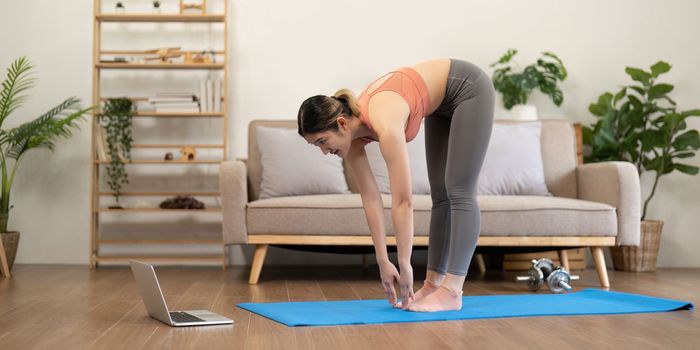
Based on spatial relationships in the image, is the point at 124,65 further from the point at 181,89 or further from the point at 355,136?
the point at 355,136

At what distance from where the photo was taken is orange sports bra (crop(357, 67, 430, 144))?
8.04ft

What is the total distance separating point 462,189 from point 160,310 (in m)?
1.05

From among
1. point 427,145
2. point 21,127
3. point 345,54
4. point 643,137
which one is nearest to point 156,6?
point 21,127

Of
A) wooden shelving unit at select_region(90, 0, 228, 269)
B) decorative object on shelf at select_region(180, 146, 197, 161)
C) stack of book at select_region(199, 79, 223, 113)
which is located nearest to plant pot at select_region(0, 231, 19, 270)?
wooden shelving unit at select_region(90, 0, 228, 269)

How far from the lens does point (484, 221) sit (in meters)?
3.65

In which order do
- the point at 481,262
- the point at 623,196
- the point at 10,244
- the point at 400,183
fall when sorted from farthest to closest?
1. the point at 481,262
2. the point at 10,244
3. the point at 623,196
4. the point at 400,183

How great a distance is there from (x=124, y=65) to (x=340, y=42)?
53.2 inches

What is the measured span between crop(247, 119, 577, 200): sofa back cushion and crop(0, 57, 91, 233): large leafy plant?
1.02 m

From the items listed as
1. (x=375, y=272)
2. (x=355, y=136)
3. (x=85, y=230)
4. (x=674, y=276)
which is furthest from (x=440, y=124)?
(x=85, y=230)

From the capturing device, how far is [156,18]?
15.6 ft

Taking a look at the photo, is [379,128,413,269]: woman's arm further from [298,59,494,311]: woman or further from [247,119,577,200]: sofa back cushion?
[247,119,577,200]: sofa back cushion

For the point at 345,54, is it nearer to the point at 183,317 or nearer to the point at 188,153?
the point at 188,153

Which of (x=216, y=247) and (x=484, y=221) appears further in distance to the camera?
(x=216, y=247)

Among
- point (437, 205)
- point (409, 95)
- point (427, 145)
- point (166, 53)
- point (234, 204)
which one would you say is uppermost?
point (166, 53)
